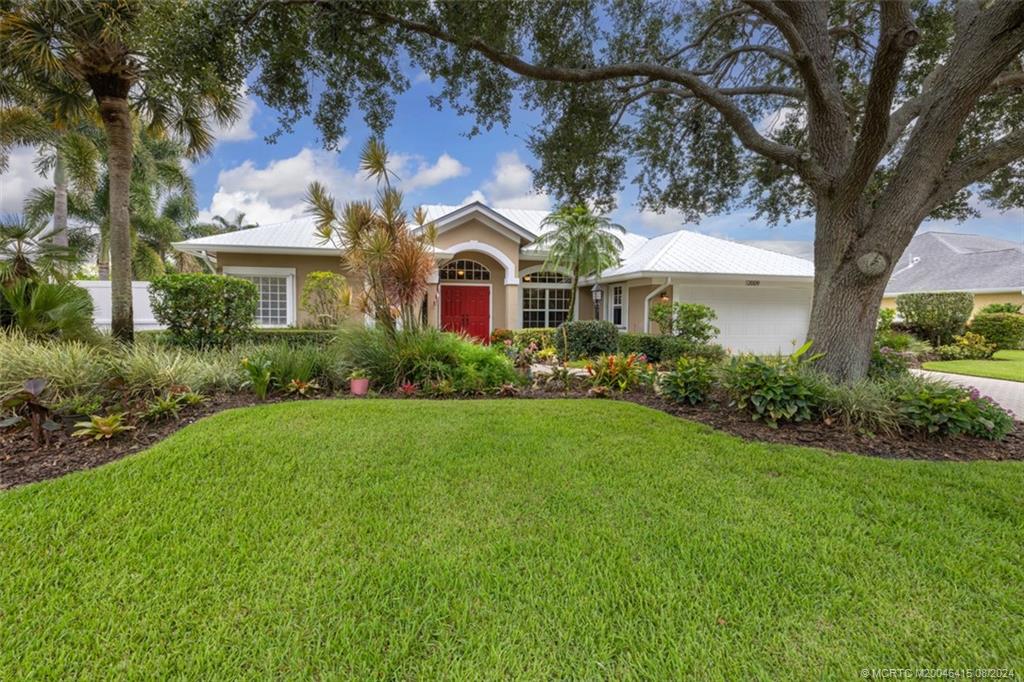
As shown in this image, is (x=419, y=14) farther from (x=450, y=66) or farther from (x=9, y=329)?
(x=9, y=329)

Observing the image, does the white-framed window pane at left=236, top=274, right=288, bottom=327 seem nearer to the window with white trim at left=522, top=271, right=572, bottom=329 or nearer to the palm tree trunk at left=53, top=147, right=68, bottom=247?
the window with white trim at left=522, top=271, right=572, bottom=329

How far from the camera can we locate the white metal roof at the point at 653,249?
12891 mm

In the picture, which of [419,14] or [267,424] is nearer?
[267,424]

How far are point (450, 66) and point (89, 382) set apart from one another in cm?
701

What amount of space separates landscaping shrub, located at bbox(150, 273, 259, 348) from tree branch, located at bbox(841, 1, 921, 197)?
11.3m

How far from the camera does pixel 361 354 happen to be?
752 centimetres

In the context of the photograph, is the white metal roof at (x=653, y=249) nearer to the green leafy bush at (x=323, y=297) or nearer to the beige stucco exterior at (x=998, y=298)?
the green leafy bush at (x=323, y=297)

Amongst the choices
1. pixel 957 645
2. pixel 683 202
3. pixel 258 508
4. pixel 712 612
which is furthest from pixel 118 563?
pixel 683 202

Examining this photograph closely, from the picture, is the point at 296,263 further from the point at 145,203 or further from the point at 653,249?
the point at 653,249

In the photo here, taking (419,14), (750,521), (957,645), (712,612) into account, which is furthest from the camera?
(419,14)

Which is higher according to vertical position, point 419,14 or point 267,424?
point 419,14

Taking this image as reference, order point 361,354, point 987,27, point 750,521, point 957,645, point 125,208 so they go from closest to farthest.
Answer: point 957,645
point 750,521
point 987,27
point 361,354
point 125,208

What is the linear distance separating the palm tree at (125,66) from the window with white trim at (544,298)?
10.8 metres

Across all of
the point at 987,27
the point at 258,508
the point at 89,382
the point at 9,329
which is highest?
the point at 987,27
